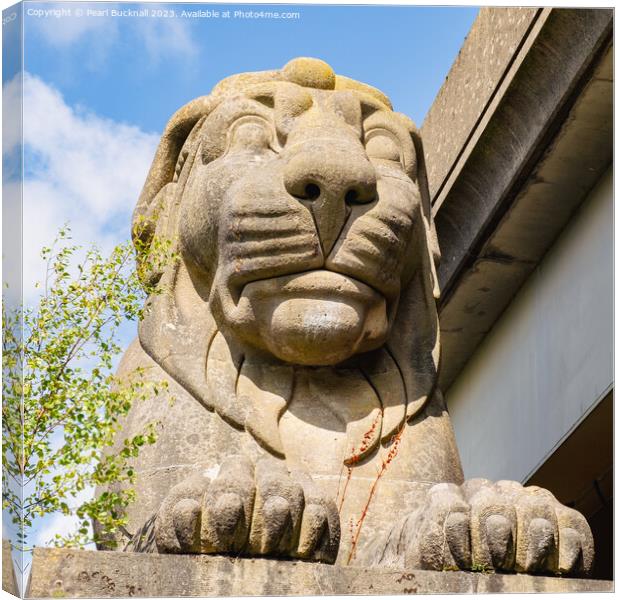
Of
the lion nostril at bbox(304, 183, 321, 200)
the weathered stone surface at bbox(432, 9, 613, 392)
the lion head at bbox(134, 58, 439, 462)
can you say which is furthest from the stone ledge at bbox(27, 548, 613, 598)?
the weathered stone surface at bbox(432, 9, 613, 392)

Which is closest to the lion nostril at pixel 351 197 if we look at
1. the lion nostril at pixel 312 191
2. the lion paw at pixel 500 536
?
the lion nostril at pixel 312 191

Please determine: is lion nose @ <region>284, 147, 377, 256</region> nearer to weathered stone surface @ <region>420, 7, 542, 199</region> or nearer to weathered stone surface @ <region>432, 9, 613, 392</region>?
weathered stone surface @ <region>432, 9, 613, 392</region>

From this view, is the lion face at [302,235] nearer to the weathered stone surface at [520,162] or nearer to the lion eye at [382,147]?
the lion eye at [382,147]

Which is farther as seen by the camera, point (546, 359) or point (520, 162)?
point (546, 359)

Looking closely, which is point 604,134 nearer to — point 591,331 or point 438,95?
point 591,331

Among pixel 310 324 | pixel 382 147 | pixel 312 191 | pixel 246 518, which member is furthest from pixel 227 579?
pixel 382 147

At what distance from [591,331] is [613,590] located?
439cm

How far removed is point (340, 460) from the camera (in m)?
7.35

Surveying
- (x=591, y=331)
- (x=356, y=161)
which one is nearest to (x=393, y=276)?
(x=356, y=161)

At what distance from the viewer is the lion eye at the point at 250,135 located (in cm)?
766

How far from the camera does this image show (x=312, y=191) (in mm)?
7273

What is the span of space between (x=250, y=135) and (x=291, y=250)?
68 cm

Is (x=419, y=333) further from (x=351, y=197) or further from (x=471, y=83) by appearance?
(x=471, y=83)

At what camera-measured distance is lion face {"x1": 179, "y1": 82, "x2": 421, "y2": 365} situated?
23.7ft
